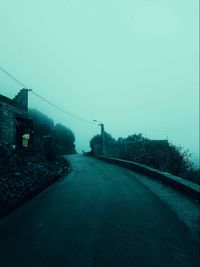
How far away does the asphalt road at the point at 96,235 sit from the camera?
5109 millimetres

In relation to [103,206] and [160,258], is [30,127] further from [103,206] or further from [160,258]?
[160,258]

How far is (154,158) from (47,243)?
2350 centimetres

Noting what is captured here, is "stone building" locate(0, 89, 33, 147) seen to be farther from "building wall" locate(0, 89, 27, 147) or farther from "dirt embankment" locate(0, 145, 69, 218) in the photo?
"dirt embankment" locate(0, 145, 69, 218)

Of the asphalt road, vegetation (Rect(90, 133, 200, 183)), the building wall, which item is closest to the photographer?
the asphalt road

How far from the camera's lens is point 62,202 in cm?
980

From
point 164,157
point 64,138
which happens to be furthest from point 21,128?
point 64,138

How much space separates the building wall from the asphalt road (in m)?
13.5

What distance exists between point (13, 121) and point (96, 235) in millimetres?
19932

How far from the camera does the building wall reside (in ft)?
72.7

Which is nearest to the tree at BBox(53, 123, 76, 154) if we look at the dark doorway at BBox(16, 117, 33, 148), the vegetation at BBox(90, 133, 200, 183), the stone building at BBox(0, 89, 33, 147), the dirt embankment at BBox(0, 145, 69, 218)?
the vegetation at BBox(90, 133, 200, 183)

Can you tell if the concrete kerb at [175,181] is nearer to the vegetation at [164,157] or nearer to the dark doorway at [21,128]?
the vegetation at [164,157]

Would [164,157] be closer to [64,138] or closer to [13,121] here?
[13,121]

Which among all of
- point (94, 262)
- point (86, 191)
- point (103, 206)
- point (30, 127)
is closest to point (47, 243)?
point (94, 262)

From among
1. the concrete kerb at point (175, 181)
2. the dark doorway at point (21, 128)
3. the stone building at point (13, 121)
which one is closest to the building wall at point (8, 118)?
the stone building at point (13, 121)
